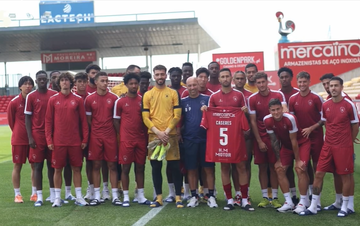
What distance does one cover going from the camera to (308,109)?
668 cm

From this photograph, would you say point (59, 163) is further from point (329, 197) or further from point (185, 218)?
point (329, 197)

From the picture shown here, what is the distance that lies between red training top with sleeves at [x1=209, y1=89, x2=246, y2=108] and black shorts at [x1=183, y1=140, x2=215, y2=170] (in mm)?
649

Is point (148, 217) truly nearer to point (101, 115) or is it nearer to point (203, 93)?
point (101, 115)

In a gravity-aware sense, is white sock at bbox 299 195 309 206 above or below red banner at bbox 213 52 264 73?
below

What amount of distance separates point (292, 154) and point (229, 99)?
116cm

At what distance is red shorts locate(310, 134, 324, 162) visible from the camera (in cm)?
679

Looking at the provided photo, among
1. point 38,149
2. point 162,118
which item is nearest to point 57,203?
point 38,149

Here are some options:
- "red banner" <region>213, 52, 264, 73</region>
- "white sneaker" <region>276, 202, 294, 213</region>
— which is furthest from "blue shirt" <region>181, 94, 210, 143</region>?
"red banner" <region>213, 52, 264, 73</region>

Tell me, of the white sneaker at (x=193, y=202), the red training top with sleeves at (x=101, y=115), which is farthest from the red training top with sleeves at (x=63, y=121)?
the white sneaker at (x=193, y=202)

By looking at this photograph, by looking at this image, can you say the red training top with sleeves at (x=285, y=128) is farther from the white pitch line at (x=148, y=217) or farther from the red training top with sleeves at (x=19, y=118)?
the red training top with sleeves at (x=19, y=118)

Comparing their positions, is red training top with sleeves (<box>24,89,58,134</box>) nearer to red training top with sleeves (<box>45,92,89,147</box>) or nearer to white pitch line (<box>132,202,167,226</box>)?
red training top with sleeves (<box>45,92,89,147</box>)

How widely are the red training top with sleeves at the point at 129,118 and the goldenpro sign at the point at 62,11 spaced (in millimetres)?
25049

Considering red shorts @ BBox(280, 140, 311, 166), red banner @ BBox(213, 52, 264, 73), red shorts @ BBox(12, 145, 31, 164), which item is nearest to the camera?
red shorts @ BBox(280, 140, 311, 166)

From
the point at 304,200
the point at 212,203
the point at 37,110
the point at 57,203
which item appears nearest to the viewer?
the point at 304,200
